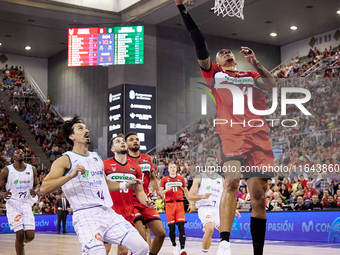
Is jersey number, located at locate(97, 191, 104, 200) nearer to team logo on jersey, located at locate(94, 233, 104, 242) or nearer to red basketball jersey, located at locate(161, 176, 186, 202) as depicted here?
team logo on jersey, located at locate(94, 233, 104, 242)

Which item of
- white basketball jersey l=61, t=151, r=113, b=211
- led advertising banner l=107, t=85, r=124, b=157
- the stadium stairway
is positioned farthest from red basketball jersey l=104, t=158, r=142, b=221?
the stadium stairway

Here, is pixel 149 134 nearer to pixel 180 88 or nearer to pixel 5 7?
pixel 180 88

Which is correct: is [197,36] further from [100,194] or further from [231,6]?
[231,6]

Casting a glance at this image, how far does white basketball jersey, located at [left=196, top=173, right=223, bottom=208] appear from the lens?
32.0 feet

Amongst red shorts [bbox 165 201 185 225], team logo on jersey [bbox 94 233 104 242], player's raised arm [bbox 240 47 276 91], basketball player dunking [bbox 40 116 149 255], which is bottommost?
red shorts [bbox 165 201 185 225]

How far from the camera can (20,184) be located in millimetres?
9203

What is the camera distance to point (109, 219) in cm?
492

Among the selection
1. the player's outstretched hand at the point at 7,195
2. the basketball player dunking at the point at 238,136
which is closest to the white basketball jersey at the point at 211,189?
the player's outstretched hand at the point at 7,195

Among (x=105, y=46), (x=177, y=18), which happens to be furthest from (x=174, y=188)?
(x=177, y=18)

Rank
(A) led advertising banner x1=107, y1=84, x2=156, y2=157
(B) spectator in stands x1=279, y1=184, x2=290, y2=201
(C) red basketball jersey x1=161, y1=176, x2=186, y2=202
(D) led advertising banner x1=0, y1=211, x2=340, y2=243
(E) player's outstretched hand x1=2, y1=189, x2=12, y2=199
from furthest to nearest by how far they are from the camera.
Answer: (A) led advertising banner x1=107, y1=84, x2=156, y2=157, (B) spectator in stands x1=279, y1=184, x2=290, y2=201, (D) led advertising banner x1=0, y1=211, x2=340, y2=243, (C) red basketball jersey x1=161, y1=176, x2=186, y2=202, (E) player's outstretched hand x1=2, y1=189, x2=12, y2=199

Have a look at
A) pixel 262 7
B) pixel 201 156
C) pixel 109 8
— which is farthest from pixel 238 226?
pixel 109 8

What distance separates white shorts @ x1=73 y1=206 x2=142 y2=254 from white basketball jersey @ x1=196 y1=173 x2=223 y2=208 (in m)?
4.97

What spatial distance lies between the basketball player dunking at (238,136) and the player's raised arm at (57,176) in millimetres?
1466

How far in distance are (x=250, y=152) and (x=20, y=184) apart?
6078 millimetres
